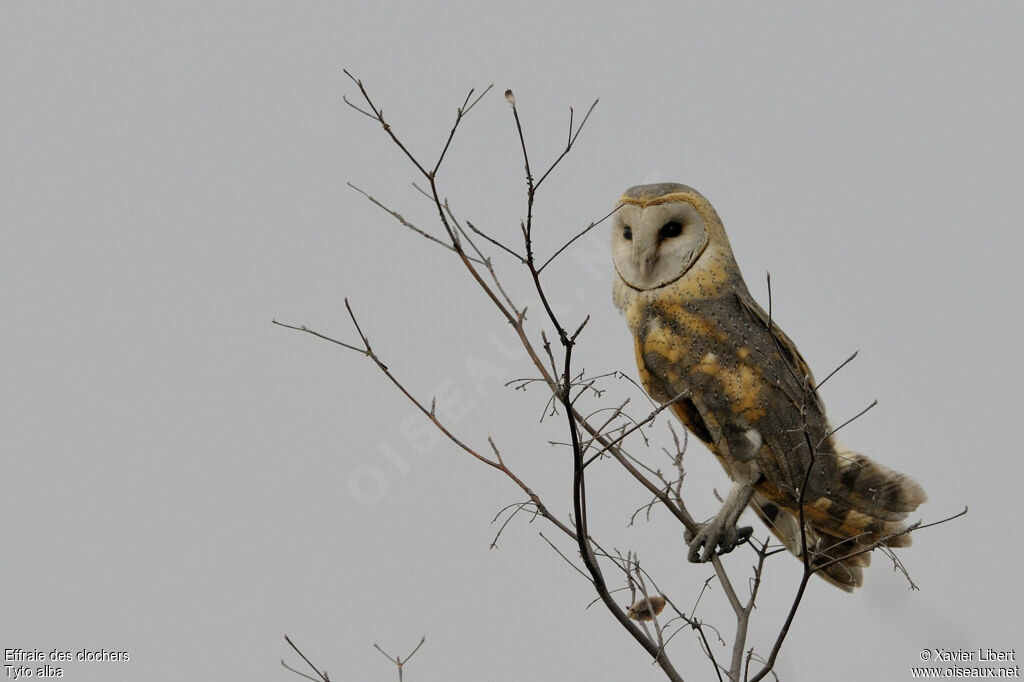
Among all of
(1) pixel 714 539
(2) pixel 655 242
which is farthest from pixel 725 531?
(2) pixel 655 242

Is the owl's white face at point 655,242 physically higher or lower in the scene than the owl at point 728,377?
higher

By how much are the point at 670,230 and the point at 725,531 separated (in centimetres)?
56

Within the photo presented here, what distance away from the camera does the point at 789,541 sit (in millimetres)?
2027

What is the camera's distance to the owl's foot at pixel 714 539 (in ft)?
6.18

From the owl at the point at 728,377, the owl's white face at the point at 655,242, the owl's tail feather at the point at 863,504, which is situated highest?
the owl's white face at the point at 655,242

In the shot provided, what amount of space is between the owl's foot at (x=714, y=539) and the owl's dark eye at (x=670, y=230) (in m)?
0.52

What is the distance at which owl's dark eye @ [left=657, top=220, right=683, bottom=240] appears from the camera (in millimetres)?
1842

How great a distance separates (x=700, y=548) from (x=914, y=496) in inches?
15.6

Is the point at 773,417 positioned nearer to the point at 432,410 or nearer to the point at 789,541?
the point at 789,541

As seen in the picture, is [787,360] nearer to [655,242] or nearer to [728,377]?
[728,377]

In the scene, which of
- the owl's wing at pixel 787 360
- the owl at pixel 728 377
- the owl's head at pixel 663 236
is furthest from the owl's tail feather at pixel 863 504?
the owl's head at pixel 663 236

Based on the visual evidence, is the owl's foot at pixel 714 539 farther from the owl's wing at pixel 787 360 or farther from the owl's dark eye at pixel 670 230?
the owl's dark eye at pixel 670 230

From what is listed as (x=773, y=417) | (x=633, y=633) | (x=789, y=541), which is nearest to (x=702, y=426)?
(x=773, y=417)

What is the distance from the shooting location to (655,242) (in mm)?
1836
